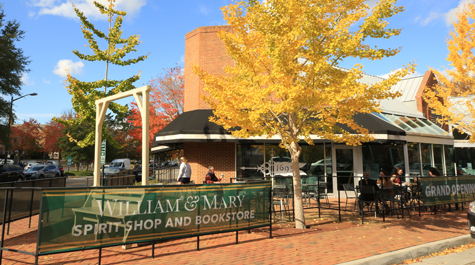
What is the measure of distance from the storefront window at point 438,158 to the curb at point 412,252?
12792 mm

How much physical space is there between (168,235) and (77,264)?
165cm

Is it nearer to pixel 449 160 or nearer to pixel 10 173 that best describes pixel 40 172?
pixel 10 173

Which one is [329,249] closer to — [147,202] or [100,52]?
[147,202]

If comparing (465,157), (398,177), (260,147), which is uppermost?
(260,147)

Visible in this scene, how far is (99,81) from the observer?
1411 cm

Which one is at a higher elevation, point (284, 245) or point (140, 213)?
point (140, 213)

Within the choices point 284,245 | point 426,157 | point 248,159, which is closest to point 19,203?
point 284,245

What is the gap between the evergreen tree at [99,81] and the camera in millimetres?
13484

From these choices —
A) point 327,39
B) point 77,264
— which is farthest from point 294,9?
point 77,264

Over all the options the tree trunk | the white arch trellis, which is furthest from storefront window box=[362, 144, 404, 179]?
the white arch trellis

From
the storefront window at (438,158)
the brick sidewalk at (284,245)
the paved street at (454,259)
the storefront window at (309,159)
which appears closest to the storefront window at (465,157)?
the storefront window at (438,158)

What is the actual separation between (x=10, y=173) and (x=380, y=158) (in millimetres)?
27720

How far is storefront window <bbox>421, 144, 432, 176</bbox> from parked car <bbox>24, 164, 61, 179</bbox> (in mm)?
31458

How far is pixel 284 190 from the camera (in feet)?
31.0
